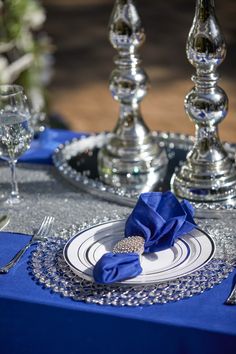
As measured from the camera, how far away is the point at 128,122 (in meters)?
1.57

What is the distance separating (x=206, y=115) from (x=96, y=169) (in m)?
0.29

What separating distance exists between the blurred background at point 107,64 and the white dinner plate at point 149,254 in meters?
2.00

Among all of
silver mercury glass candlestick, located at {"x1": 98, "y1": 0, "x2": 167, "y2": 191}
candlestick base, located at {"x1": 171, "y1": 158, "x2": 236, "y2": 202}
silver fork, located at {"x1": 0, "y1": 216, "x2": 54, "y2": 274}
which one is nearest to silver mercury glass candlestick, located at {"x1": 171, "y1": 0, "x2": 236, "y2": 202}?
candlestick base, located at {"x1": 171, "y1": 158, "x2": 236, "y2": 202}

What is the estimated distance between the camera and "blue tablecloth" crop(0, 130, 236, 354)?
0.98 m

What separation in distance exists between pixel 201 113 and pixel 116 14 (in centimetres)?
30

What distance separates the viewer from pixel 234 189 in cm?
139

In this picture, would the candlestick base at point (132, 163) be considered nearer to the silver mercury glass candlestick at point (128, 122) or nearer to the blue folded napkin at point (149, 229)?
the silver mercury glass candlestick at point (128, 122)

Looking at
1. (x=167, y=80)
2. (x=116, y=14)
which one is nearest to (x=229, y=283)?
(x=116, y=14)

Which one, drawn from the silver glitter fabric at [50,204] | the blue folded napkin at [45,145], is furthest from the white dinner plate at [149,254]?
the blue folded napkin at [45,145]

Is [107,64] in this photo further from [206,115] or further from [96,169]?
[206,115]

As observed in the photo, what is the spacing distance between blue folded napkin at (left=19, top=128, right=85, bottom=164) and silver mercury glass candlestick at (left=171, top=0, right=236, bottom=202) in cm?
33

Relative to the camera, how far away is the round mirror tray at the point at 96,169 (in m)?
1.36

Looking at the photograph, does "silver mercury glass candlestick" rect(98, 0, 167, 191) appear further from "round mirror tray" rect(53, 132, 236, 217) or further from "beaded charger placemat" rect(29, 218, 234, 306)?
"beaded charger placemat" rect(29, 218, 234, 306)

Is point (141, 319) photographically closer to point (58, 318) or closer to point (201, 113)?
point (58, 318)
